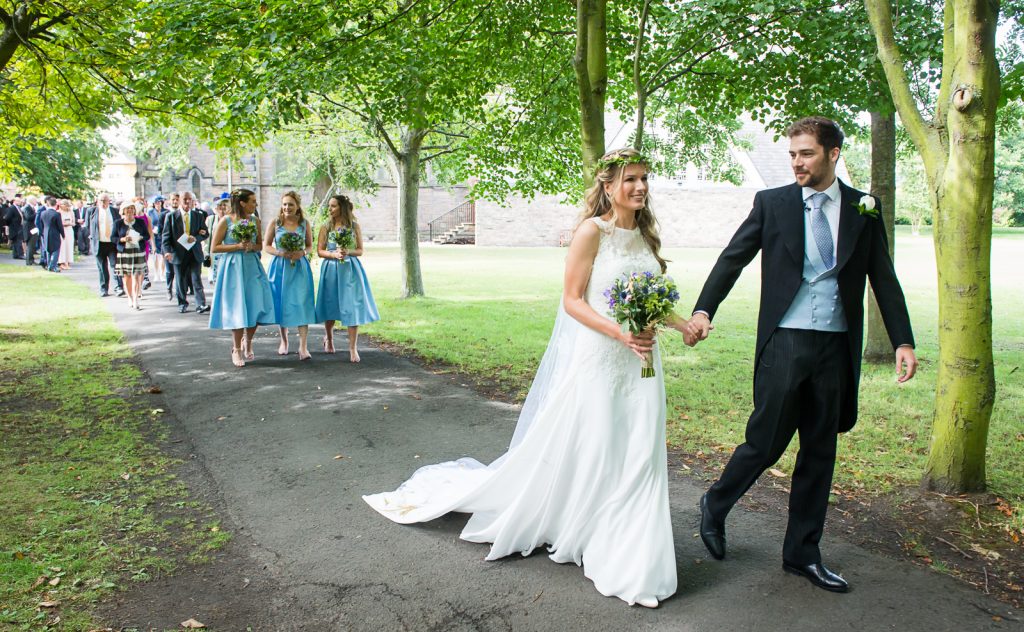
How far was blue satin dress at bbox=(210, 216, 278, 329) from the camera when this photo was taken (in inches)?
400

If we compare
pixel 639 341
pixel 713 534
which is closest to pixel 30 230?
pixel 639 341

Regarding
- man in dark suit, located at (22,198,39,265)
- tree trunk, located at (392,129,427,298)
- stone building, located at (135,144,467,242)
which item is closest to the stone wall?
stone building, located at (135,144,467,242)

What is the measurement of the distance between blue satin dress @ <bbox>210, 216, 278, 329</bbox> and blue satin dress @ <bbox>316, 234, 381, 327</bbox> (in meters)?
0.69

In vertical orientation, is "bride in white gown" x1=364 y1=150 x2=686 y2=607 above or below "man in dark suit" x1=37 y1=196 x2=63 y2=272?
below

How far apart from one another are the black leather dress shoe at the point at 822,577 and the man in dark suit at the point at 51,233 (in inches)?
1069

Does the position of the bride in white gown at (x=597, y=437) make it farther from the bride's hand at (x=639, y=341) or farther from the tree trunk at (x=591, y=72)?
the tree trunk at (x=591, y=72)

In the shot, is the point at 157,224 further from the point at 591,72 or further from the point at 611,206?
the point at 611,206

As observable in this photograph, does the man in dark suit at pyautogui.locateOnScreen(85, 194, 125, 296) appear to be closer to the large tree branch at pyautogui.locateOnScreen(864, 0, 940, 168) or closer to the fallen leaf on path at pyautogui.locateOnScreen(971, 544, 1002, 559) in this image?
the large tree branch at pyautogui.locateOnScreen(864, 0, 940, 168)

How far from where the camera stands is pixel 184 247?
1554 centimetres

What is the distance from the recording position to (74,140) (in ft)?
113

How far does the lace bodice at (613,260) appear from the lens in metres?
4.52

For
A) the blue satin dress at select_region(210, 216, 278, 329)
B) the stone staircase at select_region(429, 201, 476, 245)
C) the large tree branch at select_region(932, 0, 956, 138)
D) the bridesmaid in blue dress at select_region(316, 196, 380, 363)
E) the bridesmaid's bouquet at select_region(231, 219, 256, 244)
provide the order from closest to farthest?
the large tree branch at select_region(932, 0, 956, 138) → the blue satin dress at select_region(210, 216, 278, 329) → the bridesmaid's bouquet at select_region(231, 219, 256, 244) → the bridesmaid in blue dress at select_region(316, 196, 380, 363) → the stone staircase at select_region(429, 201, 476, 245)

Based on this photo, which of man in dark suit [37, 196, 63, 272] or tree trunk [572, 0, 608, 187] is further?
man in dark suit [37, 196, 63, 272]

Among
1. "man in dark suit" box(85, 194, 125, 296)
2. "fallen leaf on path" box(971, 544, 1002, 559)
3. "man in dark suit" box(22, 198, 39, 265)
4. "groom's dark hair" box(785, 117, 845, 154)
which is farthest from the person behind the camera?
"man in dark suit" box(22, 198, 39, 265)
